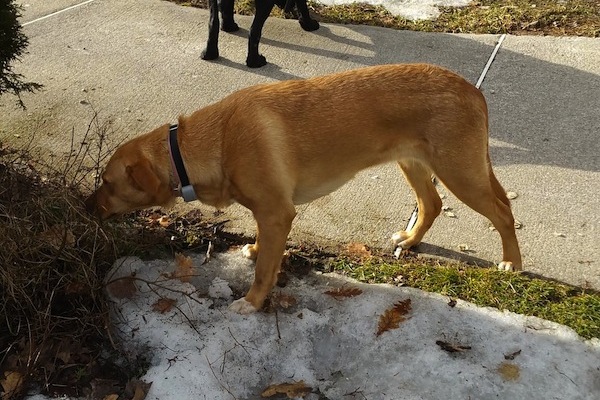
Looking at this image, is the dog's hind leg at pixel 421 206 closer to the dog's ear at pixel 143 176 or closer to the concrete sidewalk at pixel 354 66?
the concrete sidewalk at pixel 354 66

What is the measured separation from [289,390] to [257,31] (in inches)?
147

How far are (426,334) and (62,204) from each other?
2024 mm

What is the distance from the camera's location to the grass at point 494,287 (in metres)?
3.09

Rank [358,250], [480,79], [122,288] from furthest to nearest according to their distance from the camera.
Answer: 1. [480,79]
2. [358,250]
3. [122,288]

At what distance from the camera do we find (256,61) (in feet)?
18.8

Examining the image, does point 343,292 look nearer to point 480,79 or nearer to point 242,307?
point 242,307

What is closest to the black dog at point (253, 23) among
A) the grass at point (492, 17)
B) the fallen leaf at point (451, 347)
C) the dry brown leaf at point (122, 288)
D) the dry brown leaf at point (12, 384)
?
the grass at point (492, 17)

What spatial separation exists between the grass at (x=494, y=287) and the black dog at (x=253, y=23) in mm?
2785

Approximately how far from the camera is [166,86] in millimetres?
5523

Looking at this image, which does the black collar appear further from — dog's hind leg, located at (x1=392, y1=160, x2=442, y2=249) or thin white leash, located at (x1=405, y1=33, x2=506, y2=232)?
thin white leash, located at (x1=405, y1=33, x2=506, y2=232)

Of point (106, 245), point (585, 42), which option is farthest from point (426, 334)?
point (585, 42)

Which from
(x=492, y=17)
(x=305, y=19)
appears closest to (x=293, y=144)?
(x=305, y=19)

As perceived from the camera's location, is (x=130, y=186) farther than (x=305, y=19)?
No

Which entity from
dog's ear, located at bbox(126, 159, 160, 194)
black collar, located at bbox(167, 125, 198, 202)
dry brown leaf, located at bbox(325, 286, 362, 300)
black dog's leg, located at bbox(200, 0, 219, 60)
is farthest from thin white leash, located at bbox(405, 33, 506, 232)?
black dog's leg, located at bbox(200, 0, 219, 60)
